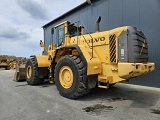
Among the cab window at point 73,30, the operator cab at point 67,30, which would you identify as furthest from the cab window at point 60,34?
the cab window at point 73,30

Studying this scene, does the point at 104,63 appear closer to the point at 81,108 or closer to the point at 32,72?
the point at 81,108

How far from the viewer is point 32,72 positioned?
973 centimetres

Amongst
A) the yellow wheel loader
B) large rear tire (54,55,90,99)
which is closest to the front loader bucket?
the yellow wheel loader

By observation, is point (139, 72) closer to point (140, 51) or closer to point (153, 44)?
point (140, 51)

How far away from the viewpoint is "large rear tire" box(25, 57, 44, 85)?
962 cm

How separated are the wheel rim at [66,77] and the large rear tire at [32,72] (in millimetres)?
2802

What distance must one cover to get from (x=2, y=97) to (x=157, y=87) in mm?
6831

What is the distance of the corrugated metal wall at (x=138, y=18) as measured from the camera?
373 inches

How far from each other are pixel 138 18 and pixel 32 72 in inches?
237

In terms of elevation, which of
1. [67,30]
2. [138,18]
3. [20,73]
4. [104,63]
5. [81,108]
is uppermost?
[138,18]

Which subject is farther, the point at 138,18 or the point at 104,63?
the point at 138,18

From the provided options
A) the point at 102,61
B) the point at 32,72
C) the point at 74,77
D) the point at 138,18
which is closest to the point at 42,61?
the point at 32,72

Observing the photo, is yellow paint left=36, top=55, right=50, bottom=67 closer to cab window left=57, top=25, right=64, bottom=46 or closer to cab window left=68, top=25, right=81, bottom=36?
cab window left=57, top=25, right=64, bottom=46

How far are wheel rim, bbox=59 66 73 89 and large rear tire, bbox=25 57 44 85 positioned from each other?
2.80 meters
